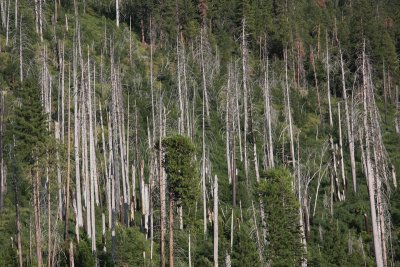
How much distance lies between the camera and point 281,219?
31062mm

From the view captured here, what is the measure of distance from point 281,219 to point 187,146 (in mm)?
9114

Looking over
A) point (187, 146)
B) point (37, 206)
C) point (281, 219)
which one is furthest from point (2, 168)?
point (281, 219)

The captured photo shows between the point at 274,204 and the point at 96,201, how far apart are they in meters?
12.2

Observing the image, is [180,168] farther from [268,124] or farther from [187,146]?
[268,124]

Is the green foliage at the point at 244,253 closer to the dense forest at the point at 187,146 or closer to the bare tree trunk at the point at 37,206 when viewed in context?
the dense forest at the point at 187,146

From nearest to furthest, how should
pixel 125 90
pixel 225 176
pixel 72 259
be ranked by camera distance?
pixel 72 259 < pixel 225 176 < pixel 125 90

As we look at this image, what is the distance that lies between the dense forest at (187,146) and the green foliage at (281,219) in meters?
0.08

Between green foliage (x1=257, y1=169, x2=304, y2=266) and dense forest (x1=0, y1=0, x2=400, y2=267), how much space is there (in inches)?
3.1

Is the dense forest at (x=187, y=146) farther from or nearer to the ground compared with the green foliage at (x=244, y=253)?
farther from the ground

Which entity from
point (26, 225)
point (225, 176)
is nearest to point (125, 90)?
point (225, 176)

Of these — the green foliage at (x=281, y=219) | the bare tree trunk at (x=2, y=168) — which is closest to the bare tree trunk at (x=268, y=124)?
the green foliage at (x=281, y=219)

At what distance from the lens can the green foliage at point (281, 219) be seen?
3052 centimetres

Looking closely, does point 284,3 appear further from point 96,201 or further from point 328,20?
point 96,201

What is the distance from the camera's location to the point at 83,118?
32.8m
